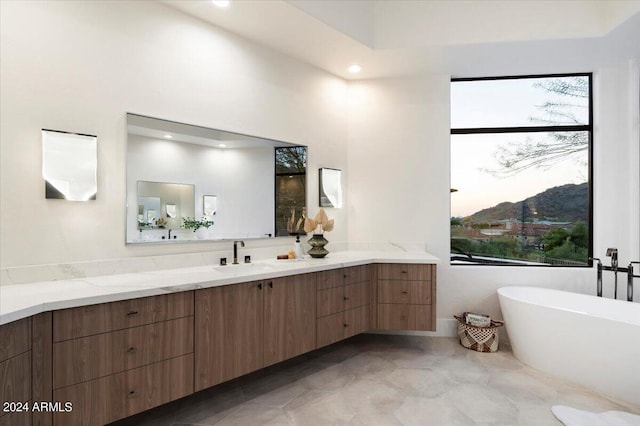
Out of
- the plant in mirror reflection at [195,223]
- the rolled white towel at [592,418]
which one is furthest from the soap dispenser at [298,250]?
the rolled white towel at [592,418]

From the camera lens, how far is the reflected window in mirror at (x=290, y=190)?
133 inches

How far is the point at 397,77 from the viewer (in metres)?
4.03

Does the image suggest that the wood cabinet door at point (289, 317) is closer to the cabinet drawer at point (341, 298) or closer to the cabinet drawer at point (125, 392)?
the cabinet drawer at point (341, 298)

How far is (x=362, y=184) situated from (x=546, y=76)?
231cm

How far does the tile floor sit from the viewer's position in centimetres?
230

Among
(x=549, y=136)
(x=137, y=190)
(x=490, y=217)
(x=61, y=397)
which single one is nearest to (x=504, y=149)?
(x=549, y=136)

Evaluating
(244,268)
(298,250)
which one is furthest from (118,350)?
(298,250)

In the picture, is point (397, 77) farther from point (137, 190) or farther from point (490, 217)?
point (137, 190)

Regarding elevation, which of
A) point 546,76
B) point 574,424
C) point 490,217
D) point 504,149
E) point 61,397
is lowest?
point 574,424

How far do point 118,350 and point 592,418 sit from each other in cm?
285

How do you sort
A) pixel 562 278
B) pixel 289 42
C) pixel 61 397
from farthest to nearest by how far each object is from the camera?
pixel 562 278, pixel 289 42, pixel 61 397

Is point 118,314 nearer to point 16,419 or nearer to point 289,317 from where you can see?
point 16,419

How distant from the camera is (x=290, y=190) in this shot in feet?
11.3

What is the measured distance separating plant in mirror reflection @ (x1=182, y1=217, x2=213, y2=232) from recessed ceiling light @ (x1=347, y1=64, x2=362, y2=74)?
7.11 feet
